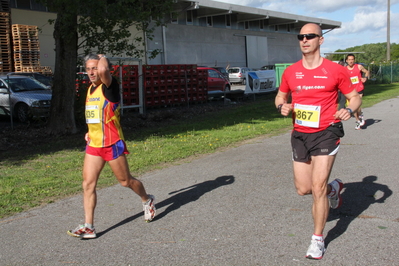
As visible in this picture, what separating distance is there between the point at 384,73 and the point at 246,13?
48.8ft

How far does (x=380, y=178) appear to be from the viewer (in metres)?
7.02

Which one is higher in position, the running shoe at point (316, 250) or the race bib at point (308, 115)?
the race bib at point (308, 115)

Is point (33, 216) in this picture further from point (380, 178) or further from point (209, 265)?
point (380, 178)

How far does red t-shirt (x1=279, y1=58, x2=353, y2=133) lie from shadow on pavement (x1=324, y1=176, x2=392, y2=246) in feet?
3.90

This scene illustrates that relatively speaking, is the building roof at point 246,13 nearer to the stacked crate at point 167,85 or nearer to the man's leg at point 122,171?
the stacked crate at point 167,85

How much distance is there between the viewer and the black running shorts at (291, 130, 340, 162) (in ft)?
14.3

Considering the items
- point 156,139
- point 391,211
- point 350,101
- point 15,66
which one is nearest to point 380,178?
point 391,211

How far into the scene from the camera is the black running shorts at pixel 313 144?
4371mm

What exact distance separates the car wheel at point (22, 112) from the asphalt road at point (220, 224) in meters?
9.12

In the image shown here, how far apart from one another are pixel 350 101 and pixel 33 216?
4.00m

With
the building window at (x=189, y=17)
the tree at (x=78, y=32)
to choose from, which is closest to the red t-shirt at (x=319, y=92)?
the tree at (x=78, y=32)

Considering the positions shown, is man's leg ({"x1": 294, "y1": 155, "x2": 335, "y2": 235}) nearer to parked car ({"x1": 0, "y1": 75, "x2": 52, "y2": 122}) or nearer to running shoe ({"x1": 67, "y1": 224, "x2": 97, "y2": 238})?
running shoe ({"x1": 67, "y1": 224, "x2": 97, "y2": 238})

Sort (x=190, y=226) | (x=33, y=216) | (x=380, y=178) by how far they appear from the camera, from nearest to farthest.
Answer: (x=190, y=226) → (x=33, y=216) → (x=380, y=178)

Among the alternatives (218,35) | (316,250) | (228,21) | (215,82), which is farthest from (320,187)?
(228,21)
